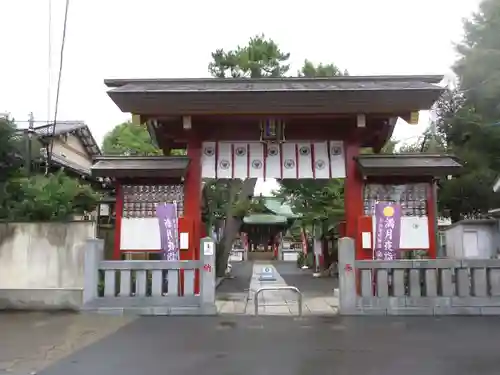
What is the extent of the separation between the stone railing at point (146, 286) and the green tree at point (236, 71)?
1026cm

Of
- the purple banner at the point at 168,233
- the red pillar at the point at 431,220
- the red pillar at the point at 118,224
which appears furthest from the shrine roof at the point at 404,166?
the red pillar at the point at 118,224

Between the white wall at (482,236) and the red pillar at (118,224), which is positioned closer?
the red pillar at (118,224)

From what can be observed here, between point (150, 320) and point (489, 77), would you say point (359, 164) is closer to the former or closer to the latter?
point (150, 320)

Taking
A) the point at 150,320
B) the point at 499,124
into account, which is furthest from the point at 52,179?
the point at 499,124

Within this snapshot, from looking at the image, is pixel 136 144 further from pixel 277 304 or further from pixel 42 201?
pixel 277 304

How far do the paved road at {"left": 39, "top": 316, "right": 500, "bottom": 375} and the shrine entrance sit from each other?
2.72 meters

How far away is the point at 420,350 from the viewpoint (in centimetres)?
768

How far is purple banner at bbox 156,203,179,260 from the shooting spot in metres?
→ 13.1

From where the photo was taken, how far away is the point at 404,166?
12875 mm

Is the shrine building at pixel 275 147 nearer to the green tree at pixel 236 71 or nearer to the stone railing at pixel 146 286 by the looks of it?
the stone railing at pixel 146 286

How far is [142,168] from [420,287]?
712 centimetres

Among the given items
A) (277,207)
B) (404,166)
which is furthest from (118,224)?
(277,207)

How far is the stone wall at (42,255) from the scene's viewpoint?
41.2 feet

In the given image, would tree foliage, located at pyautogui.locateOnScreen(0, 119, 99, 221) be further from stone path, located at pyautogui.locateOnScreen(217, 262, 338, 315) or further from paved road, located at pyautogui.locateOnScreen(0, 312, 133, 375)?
stone path, located at pyautogui.locateOnScreen(217, 262, 338, 315)
